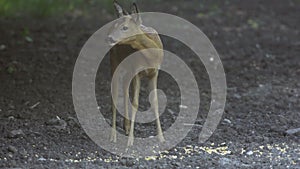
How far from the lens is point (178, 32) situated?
10055mm

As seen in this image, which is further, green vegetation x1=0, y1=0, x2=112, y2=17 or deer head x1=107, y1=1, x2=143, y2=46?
green vegetation x1=0, y1=0, x2=112, y2=17

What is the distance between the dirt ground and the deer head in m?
0.83

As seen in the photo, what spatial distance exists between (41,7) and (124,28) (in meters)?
7.03

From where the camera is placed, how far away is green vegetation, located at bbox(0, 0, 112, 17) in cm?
1137

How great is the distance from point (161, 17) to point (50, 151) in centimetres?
626

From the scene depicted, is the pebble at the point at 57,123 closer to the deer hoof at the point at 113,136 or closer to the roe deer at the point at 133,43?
the deer hoof at the point at 113,136

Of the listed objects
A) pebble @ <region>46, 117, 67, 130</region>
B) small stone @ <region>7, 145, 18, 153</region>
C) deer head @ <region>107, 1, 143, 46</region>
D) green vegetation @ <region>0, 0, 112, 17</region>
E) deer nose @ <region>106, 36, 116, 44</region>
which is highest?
green vegetation @ <region>0, 0, 112, 17</region>

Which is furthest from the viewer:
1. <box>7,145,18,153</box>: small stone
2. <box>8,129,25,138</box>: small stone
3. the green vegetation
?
the green vegetation

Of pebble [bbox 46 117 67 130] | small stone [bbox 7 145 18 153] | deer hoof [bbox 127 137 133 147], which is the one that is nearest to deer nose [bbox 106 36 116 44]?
deer hoof [bbox 127 137 133 147]

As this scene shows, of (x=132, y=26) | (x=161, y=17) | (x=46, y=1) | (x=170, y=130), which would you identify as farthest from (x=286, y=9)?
(x=132, y=26)

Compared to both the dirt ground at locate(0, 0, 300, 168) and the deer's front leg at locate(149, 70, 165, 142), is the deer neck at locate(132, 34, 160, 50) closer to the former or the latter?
the deer's front leg at locate(149, 70, 165, 142)

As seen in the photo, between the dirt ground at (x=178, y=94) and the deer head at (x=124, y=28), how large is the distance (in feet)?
2.72

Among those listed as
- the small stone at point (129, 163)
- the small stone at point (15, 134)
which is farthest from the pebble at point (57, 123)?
the small stone at point (129, 163)

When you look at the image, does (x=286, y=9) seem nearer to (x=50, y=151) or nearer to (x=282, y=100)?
(x=282, y=100)
